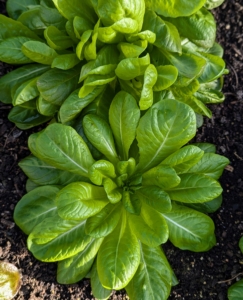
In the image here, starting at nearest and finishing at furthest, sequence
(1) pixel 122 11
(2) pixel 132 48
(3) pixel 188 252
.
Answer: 1. (1) pixel 122 11
2. (2) pixel 132 48
3. (3) pixel 188 252

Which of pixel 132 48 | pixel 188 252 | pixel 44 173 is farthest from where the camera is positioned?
pixel 188 252

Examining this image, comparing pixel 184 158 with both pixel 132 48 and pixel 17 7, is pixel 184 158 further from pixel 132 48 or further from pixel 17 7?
pixel 17 7

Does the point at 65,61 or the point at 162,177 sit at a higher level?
the point at 65,61

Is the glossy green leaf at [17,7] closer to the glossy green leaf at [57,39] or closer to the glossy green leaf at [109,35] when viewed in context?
the glossy green leaf at [57,39]

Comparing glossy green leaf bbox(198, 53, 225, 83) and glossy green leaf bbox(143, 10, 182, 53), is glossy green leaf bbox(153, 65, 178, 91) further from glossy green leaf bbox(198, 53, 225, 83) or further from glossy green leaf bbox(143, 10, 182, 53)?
glossy green leaf bbox(198, 53, 225, 83)

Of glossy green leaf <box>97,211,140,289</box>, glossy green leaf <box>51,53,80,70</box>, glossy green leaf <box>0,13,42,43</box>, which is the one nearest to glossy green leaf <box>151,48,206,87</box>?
glossy green leaf <box>51,53,80,70</box>

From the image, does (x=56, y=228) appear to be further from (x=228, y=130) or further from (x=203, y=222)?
(x=228, y=130)

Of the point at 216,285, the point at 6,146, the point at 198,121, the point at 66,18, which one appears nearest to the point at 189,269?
the point at 216,285

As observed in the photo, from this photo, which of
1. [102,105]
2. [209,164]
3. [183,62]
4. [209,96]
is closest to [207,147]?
[209,164]
